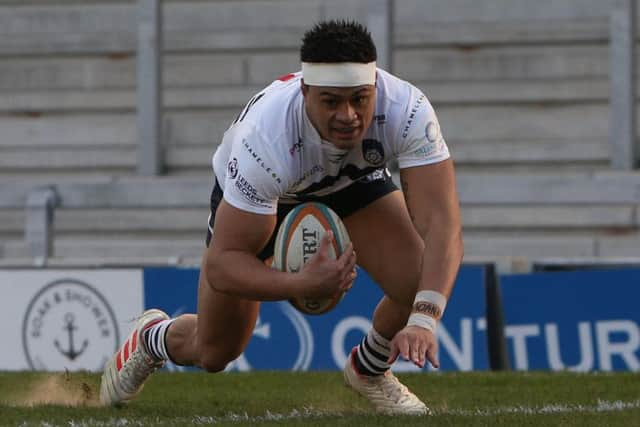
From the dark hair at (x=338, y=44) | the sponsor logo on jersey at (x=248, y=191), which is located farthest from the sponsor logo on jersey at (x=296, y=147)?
the dark hair at (x=338, y=44)

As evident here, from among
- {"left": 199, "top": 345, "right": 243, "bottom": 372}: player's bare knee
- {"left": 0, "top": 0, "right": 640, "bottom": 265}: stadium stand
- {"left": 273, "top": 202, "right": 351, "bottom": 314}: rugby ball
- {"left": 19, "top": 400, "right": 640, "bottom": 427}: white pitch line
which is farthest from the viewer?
{"left": 0, "top": 0, "right": 640, "bottom": 265}: stadium stand

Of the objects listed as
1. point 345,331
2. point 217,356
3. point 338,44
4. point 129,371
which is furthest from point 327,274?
point 345,331

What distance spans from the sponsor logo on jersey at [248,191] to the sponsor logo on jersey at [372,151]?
1.60 feet

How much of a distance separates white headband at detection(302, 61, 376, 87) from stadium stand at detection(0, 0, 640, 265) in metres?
7.78

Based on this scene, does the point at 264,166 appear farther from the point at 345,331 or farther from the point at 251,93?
the point at 251,93

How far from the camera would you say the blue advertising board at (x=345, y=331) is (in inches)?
411

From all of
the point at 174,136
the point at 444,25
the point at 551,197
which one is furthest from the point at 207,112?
the point at 551,197

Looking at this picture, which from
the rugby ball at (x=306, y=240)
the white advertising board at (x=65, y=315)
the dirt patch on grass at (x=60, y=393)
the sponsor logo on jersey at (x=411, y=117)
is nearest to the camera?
the rugby ball at (x=306, y=240)

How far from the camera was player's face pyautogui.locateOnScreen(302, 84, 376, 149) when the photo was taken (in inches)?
234

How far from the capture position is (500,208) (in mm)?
14609

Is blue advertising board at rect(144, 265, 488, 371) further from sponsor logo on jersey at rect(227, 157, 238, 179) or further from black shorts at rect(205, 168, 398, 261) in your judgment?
sponsor logo on jersey at rect(227, 157, 238, 179)

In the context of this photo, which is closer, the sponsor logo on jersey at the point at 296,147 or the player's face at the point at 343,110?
the player's face at the point at 343,110

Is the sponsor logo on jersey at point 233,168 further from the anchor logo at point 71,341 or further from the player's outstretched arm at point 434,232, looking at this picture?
the anchor logo at point 71,341

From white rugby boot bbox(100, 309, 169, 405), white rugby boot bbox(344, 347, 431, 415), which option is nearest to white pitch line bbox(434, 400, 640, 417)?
white rugby boot bbox(344, 347, 431, 415)
